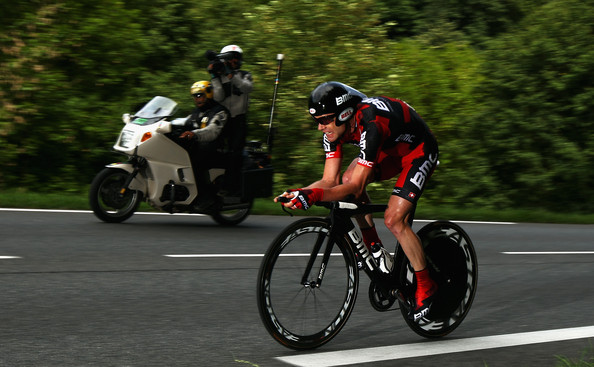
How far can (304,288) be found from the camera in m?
5.11

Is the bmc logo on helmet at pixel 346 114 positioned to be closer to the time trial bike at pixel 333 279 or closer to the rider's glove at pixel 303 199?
the time trial bike at pixel 333 279

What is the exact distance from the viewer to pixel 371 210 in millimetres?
5297

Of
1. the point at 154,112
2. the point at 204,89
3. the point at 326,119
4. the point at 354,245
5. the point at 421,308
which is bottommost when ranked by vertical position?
the point at 421,308

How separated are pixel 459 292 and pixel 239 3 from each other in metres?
14.4

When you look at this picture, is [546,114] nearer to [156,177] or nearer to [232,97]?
[232,97]

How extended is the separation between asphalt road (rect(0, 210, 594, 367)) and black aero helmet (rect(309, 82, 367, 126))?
148 centimetres

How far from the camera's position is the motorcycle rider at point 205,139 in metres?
10.7

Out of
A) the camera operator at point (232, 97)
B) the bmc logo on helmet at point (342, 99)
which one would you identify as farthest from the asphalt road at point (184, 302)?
the bmc logo on helmet at point (342, 99)

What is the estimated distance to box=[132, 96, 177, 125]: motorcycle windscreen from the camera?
34.8 feet

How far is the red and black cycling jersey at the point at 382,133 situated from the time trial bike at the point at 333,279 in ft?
1.25

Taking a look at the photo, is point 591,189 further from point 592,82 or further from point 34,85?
point 34,85

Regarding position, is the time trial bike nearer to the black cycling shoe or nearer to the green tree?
the black cycling shoe

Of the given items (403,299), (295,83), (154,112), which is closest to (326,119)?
(403,299)

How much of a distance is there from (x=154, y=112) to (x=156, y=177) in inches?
35.9
